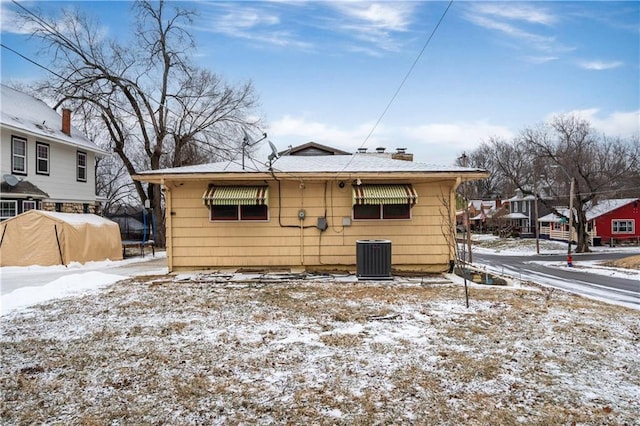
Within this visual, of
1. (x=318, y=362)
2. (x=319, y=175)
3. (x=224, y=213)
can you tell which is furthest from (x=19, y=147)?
(x=318, y=362)

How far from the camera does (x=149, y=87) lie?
72.0 feet

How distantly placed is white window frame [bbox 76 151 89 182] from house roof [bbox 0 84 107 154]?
50cm

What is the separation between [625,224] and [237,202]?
36.0 metres

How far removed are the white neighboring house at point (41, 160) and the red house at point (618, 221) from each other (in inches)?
1449

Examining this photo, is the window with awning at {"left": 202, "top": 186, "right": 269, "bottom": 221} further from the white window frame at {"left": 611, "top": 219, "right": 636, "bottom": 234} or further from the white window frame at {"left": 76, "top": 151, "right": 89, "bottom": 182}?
the white window frame at {"left": 611, "top": 219, "right": 636, "bottom": 234}

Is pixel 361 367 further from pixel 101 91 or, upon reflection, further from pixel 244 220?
pixel 101 91

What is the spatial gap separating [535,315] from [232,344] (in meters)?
4.45

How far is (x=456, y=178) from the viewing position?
30.5 ft

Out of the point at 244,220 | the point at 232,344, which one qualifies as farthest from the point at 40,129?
the point at 232,344

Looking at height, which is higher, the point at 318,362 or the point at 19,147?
the point at 19,147

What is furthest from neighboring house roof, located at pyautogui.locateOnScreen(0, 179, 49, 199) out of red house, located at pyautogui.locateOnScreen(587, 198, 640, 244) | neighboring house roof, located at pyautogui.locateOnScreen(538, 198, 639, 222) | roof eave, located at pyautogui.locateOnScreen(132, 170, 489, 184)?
red house, located at pyautogui.locateOnScreen(587, 198, 640, 244)

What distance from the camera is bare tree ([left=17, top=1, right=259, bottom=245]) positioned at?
19594mm

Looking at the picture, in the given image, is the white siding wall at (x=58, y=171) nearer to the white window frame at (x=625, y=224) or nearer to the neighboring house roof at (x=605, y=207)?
the neighboring house roof at (x=605, y=207)

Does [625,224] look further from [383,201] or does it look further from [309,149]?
[383,201]
